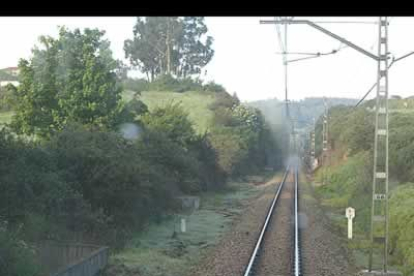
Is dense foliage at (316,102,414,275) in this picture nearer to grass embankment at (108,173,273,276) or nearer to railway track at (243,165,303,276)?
railway track at (243,165,303,276)

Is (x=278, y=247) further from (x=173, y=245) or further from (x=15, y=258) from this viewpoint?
(x=15, y=258)

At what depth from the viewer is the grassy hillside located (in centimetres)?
7536

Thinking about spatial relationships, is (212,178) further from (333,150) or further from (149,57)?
(149,57)

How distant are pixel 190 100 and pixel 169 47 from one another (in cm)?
1210

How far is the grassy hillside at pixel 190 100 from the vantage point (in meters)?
75.4

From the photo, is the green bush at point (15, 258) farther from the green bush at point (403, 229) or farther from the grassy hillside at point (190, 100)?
the grassy hillside at point (190, 100)

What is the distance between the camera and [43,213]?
16.5 meters

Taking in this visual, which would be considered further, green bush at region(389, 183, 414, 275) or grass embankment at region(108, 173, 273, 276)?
green bush at region(389, 183, 414, 275)

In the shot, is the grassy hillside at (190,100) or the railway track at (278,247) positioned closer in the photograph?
the railway track at (278,247)

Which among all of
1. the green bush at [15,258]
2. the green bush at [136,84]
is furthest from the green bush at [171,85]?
the green bush at [15,258]

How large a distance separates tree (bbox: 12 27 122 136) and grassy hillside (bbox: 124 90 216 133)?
3875 cm

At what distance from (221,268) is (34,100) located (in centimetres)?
1663

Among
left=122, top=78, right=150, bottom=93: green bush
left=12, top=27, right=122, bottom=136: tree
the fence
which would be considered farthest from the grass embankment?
left=122, top=78, right=150, bottom=93: green bush

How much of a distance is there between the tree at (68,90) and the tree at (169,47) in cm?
5535
